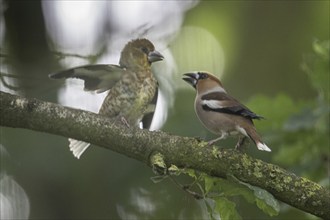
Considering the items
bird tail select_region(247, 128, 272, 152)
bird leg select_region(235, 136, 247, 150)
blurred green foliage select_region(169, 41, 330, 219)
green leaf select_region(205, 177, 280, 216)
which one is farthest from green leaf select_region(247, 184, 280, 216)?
blurred green foliage select_region(169, 41, 330, 219)

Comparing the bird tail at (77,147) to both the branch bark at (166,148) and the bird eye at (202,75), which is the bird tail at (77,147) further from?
the branch bark at (166,148)

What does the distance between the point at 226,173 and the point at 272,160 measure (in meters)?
2.19

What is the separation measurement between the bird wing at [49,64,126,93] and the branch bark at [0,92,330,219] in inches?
20.7

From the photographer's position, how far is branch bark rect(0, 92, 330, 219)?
11.8ft

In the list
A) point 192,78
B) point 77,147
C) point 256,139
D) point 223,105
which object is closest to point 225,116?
point 223,105

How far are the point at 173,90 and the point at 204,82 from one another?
1914 millimetres

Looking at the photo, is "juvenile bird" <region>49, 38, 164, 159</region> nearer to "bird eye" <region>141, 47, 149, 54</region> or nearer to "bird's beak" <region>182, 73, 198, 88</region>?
"bird eye" <region>141, 47, 149, 54</region>

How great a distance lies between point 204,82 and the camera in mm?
4891

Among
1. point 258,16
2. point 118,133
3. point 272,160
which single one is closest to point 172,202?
point 272,160

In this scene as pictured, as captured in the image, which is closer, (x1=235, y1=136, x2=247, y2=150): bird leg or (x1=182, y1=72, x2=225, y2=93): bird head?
(x1=235, y1=136, x2=247, y2=150): bird leg

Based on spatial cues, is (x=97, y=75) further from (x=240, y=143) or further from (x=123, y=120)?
(x=240, y=143)

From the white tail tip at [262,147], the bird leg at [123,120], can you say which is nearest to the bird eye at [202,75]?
the bird leg at [123,120]

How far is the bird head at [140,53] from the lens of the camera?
5.00 m

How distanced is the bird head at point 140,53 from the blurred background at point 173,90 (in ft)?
0.27
